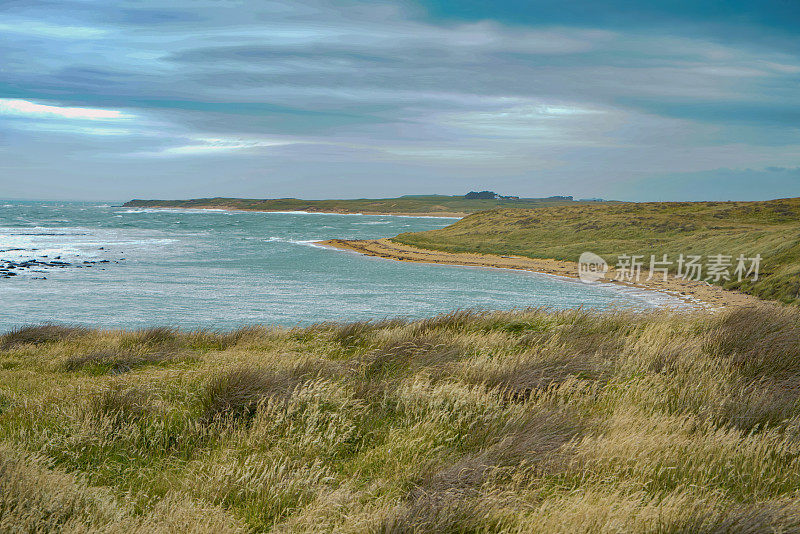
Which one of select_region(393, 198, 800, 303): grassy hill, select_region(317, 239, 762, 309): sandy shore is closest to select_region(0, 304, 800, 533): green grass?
select_region(317, 239, 762, 309): sandy shore

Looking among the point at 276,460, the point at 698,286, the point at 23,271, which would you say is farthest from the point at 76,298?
the point at 698,286

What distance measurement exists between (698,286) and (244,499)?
31.3 m

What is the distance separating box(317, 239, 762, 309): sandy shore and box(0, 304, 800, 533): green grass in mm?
9158

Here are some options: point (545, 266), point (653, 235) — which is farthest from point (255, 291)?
point (653, 235)

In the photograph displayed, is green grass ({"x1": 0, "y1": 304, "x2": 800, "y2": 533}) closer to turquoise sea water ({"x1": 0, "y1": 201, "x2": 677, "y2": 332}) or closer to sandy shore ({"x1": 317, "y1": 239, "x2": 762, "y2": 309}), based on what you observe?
turquoise sea water ({"x1": 0, "y1": 201, "x2": 677, "y2": 332})

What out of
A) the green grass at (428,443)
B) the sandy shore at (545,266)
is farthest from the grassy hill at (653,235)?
the green grass at (428,443)

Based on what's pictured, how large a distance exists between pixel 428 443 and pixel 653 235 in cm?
5003

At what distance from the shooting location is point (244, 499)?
3736mm

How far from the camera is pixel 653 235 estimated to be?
48562mm

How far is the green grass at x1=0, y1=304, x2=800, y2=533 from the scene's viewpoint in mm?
3320

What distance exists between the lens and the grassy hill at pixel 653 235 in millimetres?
29234

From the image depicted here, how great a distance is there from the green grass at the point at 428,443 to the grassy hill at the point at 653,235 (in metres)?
21.3

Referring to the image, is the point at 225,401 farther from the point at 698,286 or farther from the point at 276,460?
the point at 698,286

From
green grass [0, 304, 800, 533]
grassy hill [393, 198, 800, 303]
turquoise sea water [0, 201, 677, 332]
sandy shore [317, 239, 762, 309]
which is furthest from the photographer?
grassy hill [393, 198, 800, 303]
